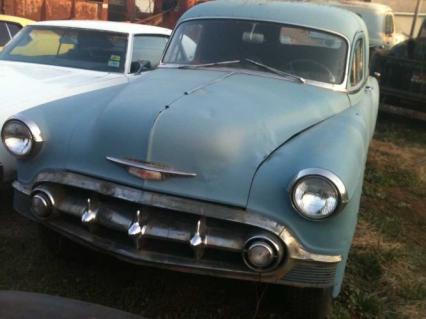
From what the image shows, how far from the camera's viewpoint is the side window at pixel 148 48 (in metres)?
5.35

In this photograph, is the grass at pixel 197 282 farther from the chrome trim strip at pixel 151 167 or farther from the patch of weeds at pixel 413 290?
the chrome trim strip at pixel 151 167

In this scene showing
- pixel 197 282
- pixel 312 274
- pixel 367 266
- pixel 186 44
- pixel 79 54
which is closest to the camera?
pixel 312 274

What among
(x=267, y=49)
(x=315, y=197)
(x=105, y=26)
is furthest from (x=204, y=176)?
(x=105, y=26)

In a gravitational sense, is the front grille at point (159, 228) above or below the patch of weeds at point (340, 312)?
above

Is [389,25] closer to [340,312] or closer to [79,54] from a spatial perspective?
[79,54]

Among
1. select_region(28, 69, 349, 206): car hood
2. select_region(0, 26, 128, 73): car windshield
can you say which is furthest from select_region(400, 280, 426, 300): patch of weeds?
select_region(0, 26, 128, 73): car windshield

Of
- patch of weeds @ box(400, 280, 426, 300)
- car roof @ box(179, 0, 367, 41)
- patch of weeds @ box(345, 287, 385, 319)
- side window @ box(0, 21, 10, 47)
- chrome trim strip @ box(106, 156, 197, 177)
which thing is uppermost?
car roof @ box(179, 0, 367, 41)

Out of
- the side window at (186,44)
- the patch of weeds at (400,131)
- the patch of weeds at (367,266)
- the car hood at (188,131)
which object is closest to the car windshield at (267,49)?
the side window at (186,44)

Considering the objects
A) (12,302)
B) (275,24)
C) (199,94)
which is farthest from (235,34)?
(12,302)

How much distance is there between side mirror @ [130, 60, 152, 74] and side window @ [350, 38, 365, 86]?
197 centimetres

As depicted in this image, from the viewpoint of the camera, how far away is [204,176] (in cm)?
252

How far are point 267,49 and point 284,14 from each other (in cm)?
42

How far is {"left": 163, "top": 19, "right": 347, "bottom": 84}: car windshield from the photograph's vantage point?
3.68 meters

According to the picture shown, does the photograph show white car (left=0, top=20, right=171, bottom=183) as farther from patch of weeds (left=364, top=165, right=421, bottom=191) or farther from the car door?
patch of weeds (left=364, top=165, right=421, bottom=191)
